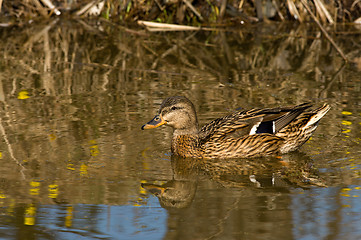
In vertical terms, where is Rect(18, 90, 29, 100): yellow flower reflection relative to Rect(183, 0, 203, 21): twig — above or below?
below

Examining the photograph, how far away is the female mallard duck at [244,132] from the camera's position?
722 cm

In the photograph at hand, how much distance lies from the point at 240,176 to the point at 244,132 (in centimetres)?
98

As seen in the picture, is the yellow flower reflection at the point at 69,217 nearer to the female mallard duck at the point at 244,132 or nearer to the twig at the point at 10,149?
the twig at the point at 10,149

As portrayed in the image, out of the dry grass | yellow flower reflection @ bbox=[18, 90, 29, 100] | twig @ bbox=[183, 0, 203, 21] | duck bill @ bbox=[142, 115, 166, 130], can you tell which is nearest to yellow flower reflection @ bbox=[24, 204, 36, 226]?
duck bill @ bbox=[142, 115, 166, 130]

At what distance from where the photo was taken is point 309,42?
1233 cm

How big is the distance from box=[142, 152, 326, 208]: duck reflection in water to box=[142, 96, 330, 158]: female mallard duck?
100 mm

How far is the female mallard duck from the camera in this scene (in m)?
7.22

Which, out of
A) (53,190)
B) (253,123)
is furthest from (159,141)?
(53,190)

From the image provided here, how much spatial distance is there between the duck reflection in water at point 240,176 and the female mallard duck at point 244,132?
100 millimetres

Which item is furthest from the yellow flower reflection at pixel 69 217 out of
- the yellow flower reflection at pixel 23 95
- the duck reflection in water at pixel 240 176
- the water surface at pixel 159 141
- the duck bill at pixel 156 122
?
the yellow flower reflection at pixel 23 95

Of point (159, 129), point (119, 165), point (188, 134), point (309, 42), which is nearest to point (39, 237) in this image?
point (119, 165)

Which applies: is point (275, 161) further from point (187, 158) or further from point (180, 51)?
point (180, 51)

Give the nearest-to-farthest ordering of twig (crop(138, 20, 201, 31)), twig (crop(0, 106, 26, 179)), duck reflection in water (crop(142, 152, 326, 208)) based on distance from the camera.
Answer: duck reflection in water (crop(142, 152, 326, 208)) < twig (crop(0, 106, 26, 179)) < twig (crop(138, 20, 201, 31))

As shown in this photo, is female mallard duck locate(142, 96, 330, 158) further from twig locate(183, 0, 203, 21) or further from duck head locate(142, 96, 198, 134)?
twig locate(183, 0, 203, 21)
